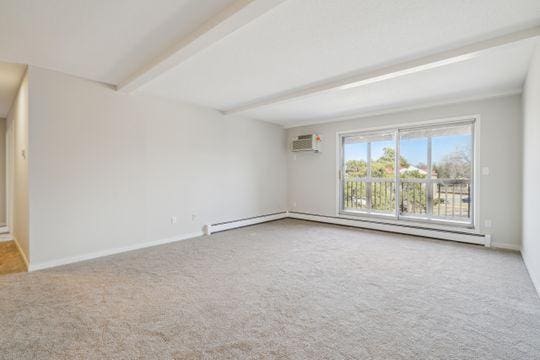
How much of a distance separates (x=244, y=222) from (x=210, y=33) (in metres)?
4.07

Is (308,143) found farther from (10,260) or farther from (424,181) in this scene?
(10,260)

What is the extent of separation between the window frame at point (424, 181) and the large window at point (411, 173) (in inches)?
0.8

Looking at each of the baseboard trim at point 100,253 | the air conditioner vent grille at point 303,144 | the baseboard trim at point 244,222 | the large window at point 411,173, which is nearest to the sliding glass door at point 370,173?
the large window at point 411,173

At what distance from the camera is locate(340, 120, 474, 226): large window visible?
183 inches

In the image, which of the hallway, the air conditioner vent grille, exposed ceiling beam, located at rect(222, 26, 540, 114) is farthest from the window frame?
the hallway

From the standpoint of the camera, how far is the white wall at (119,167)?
10.8 ft

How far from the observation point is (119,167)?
12.8 feet

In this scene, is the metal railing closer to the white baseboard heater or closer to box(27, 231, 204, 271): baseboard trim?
the white baseboard heater

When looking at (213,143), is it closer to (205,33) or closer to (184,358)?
(205,33)

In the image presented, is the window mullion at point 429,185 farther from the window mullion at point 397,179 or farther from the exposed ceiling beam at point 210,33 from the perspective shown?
the exposed ceiling beam at point 210,33

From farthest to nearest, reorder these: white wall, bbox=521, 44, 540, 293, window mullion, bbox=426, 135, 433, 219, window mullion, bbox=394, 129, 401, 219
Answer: window mullion, bbox=394, 129, 401, 219
window mullion, bbox=426, 135, 433, 219
white wall, bbox=521, 44, 540, 293

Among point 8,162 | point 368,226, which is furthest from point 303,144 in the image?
point 8,162

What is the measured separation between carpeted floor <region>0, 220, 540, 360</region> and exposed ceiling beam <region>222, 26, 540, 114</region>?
2260mm

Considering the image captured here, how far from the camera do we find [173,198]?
455 cm
